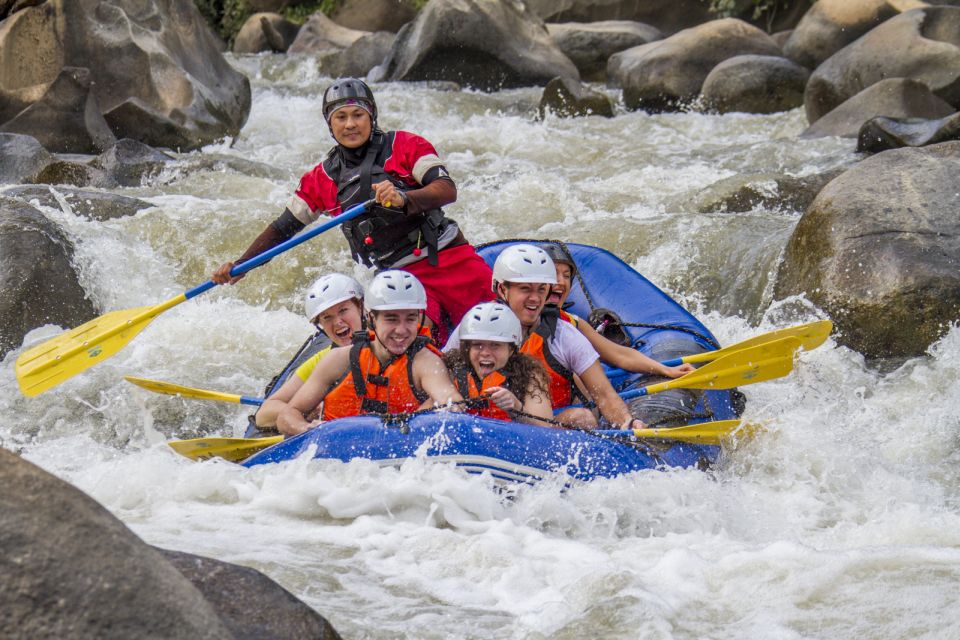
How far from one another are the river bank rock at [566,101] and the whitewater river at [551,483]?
1787 mm

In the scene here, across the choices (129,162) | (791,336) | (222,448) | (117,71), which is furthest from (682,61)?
(222,448)

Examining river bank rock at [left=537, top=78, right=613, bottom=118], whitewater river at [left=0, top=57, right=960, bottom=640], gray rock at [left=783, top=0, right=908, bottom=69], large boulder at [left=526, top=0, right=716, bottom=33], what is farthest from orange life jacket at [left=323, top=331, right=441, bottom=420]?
large boulder at [left=526, top=0, right=716, bottom=33]

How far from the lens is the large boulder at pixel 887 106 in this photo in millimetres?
9750

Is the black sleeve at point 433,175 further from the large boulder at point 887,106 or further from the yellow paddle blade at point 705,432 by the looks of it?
the large boulder at point 887,106

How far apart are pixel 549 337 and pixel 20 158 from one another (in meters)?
5.89

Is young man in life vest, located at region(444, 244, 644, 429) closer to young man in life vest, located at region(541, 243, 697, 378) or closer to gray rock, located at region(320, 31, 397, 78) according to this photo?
young man in life vest, located at region(541, 243, 697, 378)

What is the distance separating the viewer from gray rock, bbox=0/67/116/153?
1009 cm

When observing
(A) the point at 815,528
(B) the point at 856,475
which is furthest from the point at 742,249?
(A) the point at 815,528

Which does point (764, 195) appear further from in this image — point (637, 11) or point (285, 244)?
point (637, 11)

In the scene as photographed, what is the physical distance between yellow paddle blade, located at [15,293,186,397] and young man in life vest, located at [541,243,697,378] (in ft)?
5.34

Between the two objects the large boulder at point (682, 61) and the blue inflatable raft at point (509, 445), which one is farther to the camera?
the large boulder at point (682, 61)

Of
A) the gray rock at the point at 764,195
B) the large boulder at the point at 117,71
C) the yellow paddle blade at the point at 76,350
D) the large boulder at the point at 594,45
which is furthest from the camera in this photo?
the large boulder at the point at 594,45

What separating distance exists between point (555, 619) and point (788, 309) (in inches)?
150

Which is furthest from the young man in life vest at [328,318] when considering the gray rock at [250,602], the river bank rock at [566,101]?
the river bank rock at [566,101]
